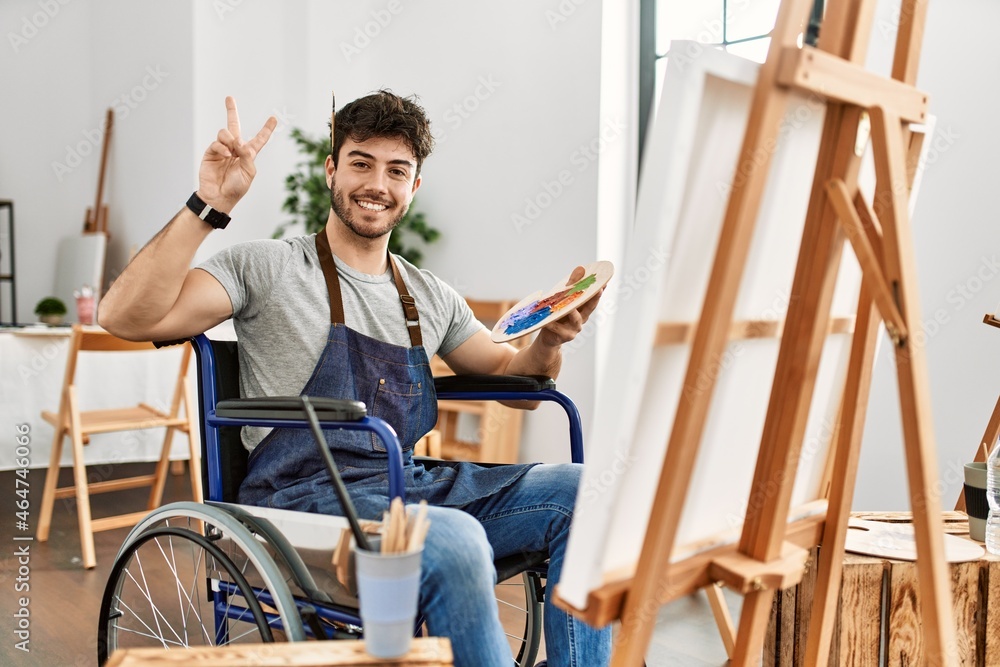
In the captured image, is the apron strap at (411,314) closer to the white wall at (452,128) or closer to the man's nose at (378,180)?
the man's nose at (378,180)

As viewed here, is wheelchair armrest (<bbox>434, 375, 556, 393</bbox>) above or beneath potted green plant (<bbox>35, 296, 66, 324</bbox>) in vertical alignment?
above

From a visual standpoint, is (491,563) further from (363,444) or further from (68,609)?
(68,609)

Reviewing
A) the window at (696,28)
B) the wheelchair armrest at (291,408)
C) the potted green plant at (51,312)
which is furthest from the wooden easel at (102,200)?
the wheelchair armrest at (291,408)

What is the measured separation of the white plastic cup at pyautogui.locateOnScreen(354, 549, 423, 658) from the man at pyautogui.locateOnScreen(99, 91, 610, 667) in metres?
0.19

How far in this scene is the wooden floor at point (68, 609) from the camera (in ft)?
6.97

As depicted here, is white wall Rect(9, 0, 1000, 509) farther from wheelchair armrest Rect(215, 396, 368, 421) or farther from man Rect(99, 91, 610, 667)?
wheelchair armrest Rect(215, 396, 368, 421)

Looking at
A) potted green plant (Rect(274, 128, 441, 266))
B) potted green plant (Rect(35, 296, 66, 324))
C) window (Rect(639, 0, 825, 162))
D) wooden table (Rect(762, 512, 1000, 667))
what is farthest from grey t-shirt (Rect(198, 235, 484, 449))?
potted green plant (Rect(35, 296, 66, 324))

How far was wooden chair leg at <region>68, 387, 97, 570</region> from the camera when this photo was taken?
112 inches

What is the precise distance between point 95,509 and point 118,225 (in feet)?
8.45

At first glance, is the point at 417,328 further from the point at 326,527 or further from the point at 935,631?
the point at 935,631

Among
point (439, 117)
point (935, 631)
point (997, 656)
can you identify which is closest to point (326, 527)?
point (935, 631)

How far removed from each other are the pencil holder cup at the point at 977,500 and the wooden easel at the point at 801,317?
555mm

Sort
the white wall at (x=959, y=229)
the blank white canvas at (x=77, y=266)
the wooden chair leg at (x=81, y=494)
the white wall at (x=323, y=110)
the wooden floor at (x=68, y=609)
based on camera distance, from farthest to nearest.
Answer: the blank white canvas at (x=77, y=266)
the white wall at (x=323, y=110)
the wooden chair leg at (x=81, y=494)
the white wall at (x=959, y=229)
the wooden floor at (x=68, y=609)

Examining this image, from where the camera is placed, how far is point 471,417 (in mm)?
4039
